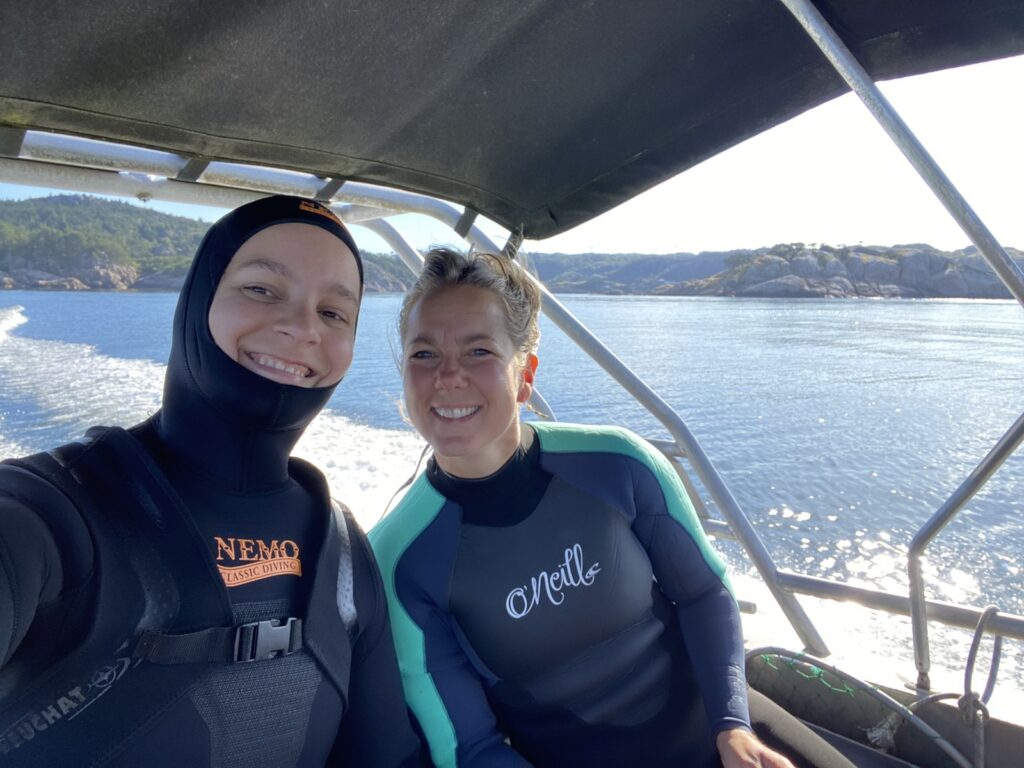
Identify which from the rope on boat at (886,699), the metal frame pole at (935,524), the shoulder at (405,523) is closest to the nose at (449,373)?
the shoulder at (405,523)

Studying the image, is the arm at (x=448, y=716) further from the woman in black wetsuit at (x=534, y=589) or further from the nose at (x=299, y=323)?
the nose at (x=299, y=323)

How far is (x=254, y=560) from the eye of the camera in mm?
1073

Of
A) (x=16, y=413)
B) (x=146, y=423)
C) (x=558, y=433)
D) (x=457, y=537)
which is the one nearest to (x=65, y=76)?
(x=146, y=423)

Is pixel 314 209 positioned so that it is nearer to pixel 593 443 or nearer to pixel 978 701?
pixel 593 443

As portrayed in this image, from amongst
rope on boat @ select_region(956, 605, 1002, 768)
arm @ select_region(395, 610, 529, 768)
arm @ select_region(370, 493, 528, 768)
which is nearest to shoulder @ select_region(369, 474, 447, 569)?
arm @ select_region(370, 493, 528, 768)

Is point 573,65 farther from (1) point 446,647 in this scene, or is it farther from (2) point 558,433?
(1) point 446,647

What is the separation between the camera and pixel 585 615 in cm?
149

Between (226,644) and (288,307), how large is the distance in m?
0.54

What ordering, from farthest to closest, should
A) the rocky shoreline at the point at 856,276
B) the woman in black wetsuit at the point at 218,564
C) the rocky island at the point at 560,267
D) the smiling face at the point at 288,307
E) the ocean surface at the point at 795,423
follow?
the rocky shoreline at the point at 856,276 < the rocky island at the point at 560,267 < the ocean surface at the point at 795,423 < the smiling face at the point at 288,307 < the woman in black wetsuit at the point at 218,564

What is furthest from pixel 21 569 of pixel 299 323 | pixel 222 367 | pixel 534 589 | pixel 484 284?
pixel 484 284

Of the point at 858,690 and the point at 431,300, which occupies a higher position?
the point at 431,300

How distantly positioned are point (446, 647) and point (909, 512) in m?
5.85

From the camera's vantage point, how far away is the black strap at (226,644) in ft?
2.99

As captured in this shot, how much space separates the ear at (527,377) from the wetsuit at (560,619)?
0.49ft
